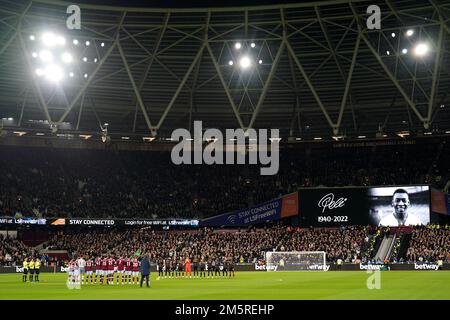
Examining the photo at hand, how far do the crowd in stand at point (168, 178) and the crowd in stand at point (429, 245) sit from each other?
957 centimetres

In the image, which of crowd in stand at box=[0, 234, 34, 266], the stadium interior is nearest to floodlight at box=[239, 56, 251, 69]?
the stadium interior

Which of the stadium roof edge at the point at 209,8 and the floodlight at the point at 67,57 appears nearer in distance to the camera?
the stadium roof edge at the point at 209,8

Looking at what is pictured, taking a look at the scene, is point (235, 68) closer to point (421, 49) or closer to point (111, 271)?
point (421, 49)

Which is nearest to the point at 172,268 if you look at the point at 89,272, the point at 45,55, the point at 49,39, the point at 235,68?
the point at 89,272

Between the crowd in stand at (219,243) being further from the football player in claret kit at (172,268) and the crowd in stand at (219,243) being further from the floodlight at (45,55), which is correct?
the floodlight at (45,55)

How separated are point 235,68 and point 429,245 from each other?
79.8 feet

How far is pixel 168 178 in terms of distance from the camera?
78.4 m

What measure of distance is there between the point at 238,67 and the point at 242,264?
61.1 feet

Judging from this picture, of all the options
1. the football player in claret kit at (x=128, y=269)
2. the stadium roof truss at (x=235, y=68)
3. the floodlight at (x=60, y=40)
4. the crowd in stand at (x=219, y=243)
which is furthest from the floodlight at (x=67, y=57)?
the football player in claret kit at (x=128, y=269)

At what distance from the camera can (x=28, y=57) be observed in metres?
55.9

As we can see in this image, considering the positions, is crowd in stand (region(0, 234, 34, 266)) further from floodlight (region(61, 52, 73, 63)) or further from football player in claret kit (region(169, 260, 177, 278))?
floodlight (region(61, 52, 73, 63))

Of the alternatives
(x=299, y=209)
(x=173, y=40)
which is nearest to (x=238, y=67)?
(x=173, y=40)

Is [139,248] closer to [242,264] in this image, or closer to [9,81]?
[242,264]

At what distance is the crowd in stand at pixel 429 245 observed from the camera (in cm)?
5688
